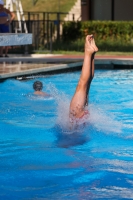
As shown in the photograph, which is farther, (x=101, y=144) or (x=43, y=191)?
(x=101, y=144)

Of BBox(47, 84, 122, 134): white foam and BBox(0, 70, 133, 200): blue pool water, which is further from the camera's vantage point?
BBox(47, 84, 122, 134): white foam

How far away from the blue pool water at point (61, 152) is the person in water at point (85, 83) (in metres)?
0.38

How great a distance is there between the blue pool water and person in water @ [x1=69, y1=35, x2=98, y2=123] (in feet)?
1.26

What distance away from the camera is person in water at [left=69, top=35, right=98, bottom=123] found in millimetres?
6230

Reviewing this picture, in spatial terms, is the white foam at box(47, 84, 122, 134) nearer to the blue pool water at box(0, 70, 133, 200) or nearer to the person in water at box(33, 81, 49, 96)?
the blue pool water at box(0, 70, 133, 200)

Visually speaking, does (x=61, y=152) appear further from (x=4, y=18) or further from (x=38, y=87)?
(x=4, y=18)

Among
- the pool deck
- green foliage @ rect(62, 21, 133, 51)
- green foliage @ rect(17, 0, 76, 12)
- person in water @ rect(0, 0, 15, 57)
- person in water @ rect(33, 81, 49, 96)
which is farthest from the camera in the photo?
green foliage @ rect(17, 0, 76, 12)

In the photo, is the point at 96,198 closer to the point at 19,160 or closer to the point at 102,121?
the point at 19,160

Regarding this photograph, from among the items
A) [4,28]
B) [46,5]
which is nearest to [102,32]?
[4,28]

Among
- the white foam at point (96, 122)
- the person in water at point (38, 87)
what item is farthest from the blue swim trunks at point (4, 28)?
the white foam at point (96, 122)

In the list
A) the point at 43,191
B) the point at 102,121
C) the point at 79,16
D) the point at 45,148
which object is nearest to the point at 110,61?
the point at 102,121

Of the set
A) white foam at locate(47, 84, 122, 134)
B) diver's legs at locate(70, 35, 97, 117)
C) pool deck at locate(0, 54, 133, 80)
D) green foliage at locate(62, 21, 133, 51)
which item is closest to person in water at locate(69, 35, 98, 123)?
diver's legs at locate(70, 35, 97, 117)

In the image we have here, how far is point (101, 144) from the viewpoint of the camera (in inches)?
268

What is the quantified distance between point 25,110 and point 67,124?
252 cm
